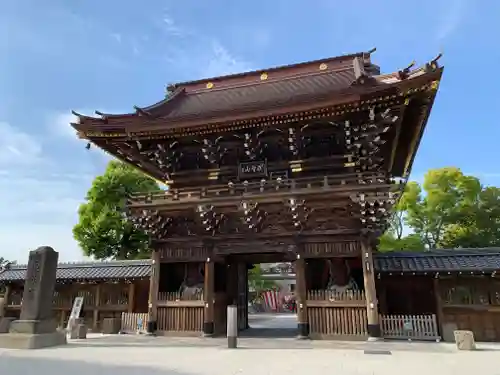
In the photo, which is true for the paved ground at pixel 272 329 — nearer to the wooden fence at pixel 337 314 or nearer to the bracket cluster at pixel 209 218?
the wooden fence at pixel 337 314

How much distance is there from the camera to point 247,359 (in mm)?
8508

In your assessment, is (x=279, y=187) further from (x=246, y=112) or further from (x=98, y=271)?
(x=98, y=271)

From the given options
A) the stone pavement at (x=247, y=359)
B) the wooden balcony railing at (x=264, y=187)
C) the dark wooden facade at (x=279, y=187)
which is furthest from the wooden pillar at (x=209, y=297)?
the wooden balcony railing at (x=264, y=187)

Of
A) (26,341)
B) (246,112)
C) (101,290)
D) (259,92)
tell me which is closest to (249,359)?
(26,341)

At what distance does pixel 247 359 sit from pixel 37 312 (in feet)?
23.2

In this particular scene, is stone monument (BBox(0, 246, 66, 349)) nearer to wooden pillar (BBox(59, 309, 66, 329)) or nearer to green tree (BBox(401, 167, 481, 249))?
wooden pillar (BBox(59, 309, 66, 329))

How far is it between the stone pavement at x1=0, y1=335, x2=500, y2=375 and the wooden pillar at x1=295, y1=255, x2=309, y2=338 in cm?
111

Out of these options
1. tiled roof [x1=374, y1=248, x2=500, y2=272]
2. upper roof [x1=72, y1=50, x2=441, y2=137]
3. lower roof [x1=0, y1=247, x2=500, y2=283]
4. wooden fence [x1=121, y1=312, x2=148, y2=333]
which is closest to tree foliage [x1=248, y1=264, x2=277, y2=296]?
lower roof [x1=0, y1=247, x2=500, y2=283]

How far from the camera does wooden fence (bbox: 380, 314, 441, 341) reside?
12711 mm

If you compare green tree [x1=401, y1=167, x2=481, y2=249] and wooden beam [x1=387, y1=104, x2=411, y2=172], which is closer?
wooden beam [x1=387, y1=104, x2=411, y2=172]

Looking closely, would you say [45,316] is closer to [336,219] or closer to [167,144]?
[167,144]

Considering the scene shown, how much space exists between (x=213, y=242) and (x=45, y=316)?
20.5 ft

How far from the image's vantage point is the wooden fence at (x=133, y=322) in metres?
15.3

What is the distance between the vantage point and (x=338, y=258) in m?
13.5
